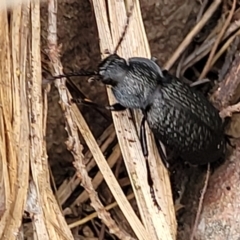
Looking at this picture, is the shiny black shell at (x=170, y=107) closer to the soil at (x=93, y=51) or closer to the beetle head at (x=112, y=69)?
the beetle head at (x=112, y=69)

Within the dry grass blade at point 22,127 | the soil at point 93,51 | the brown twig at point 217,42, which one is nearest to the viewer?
the dry grass blade at point 22,127

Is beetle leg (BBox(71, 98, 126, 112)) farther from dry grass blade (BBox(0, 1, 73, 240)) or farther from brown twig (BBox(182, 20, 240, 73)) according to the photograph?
brown twig (BBox(182, 20, 240, 73))

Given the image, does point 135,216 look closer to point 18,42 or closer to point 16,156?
point 16,156

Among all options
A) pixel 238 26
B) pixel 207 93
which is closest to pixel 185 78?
pixel 207 93

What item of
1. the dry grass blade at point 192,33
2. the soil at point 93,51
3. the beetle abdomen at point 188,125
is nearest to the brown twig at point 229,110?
the beetle abdomen at point 188,125

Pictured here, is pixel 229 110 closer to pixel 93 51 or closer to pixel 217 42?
pixel 217 42

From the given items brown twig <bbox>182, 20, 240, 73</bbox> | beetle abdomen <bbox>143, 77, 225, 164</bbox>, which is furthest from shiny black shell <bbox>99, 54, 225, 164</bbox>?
brown twig <bbox>182, 20, 240, 73</bbox>

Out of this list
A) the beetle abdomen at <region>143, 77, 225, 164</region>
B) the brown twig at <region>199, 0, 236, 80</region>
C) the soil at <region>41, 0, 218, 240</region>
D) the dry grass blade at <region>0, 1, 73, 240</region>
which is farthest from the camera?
the brown twig at <region>199, 0, 236, 80</region>

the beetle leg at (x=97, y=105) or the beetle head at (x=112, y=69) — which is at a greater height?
the beetle head at (x=112, y=69)
